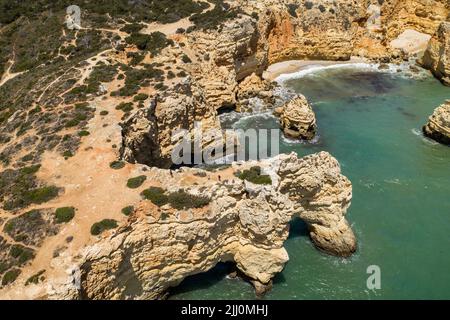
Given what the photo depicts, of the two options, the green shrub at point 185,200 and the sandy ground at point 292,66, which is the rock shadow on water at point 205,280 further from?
the sandy ground at point 292,66

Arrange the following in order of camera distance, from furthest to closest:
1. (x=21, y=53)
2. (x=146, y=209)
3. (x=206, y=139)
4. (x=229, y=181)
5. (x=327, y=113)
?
(x=327, y=113), (x=21, y=53), (x=206, y=139), (x=229, y=181), (x=146, y=209)

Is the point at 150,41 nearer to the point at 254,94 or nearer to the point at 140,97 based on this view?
the point at 140,97

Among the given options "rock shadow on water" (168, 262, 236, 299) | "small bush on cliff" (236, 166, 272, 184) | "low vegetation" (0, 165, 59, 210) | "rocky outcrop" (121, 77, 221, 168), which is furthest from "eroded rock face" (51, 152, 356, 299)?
"rocky outcrop" (121, 77, 221, 168)

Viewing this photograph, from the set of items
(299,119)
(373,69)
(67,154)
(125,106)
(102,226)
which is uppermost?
(125,106)

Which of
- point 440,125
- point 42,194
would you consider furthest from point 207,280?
point 440,125

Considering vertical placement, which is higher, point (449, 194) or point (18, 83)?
point (18, 83)

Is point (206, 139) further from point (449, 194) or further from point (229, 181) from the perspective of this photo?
point (449, 194)

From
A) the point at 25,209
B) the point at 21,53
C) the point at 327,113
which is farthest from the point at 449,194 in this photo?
the point at 21,53

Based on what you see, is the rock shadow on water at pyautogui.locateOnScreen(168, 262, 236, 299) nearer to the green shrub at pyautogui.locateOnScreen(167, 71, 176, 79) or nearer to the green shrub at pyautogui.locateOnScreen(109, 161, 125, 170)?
the green shrub at pyautogui.locateOnScreen(109, 161, 125, 170)
